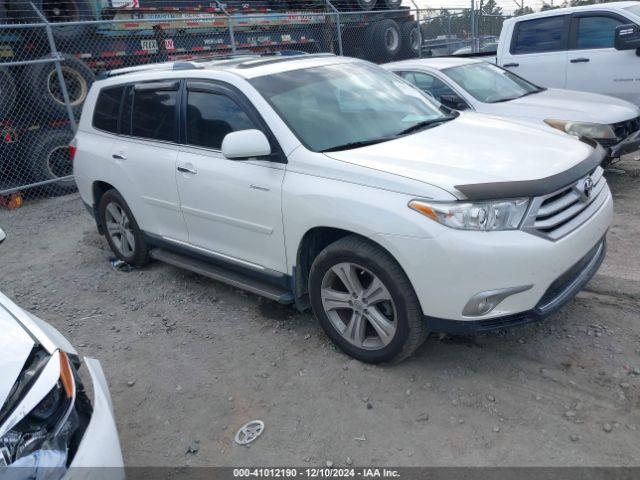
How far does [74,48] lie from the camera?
865 centimetres

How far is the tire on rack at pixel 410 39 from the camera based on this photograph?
13.4m

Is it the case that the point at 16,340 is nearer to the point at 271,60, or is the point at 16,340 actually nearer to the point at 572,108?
the point at 271,60

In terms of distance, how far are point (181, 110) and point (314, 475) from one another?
2.81 meters

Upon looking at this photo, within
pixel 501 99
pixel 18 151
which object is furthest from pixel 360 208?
pixel 18 151

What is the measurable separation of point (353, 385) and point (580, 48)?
253 inches

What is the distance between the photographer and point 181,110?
419 centimetres

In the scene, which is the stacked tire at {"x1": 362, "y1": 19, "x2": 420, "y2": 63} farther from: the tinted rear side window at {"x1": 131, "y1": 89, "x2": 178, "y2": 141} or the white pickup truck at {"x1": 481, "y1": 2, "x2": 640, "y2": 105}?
the tinted rear side window at {"x1": 131, "y1": 89, "x2": 178, "y2": 141}

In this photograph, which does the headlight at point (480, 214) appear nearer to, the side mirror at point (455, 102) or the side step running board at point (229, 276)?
the side step running board at point (229, 276)

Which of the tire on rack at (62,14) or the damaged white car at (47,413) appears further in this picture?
the tire on rack at (62,14)

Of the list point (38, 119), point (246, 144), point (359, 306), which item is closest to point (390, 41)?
point (38, 119)

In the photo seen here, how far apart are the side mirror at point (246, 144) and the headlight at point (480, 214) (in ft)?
3.78

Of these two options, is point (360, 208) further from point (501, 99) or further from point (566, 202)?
point (501, 99)

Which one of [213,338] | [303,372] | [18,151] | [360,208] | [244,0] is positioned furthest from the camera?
[244,0]

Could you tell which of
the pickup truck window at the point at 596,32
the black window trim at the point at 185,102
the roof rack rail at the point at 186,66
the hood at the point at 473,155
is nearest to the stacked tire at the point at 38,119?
the black window trim at the point at 185,102
